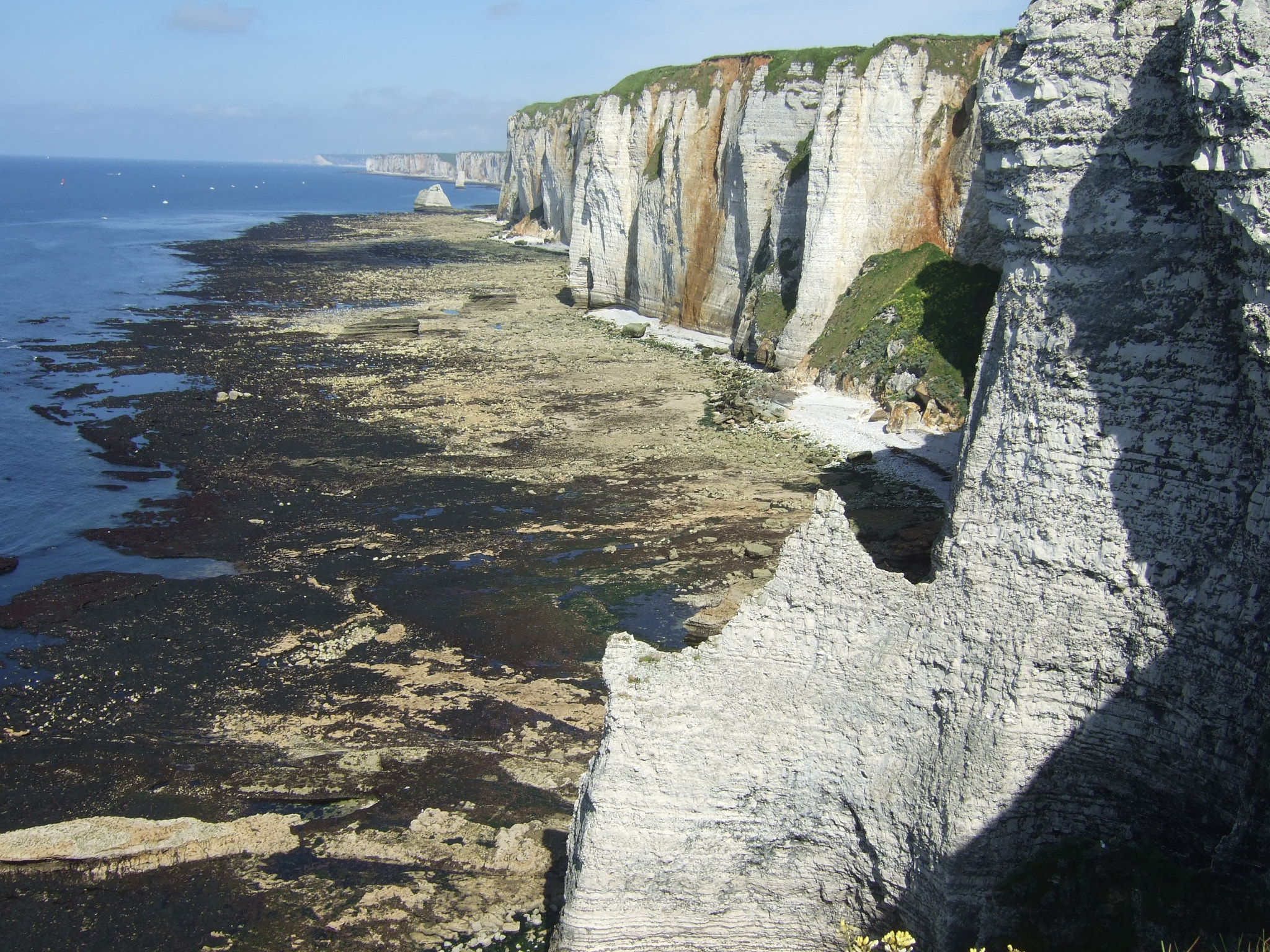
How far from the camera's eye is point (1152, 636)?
8188mm

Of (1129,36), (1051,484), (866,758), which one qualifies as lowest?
(866,758)

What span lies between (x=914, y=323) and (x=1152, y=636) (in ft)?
82.0

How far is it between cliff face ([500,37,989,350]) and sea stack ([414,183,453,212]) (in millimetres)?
76870

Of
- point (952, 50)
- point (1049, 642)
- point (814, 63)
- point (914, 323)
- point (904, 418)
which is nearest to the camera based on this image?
point (1049, 642)

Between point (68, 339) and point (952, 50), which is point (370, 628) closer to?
point (952, 50)

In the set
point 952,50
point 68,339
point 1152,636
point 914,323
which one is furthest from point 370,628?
point 68,339

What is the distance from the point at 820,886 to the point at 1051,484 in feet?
14.9

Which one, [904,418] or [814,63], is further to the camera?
[814,63]

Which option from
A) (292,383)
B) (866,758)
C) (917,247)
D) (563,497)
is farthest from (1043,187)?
(292,383)

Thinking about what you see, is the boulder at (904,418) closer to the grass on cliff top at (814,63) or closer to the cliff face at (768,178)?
the cliff face at (768,178)

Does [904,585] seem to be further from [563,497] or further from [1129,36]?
[563,497]

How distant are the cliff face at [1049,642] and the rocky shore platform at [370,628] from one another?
3376mm

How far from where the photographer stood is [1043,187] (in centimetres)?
841

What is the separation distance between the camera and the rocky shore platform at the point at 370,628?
11836 mm
